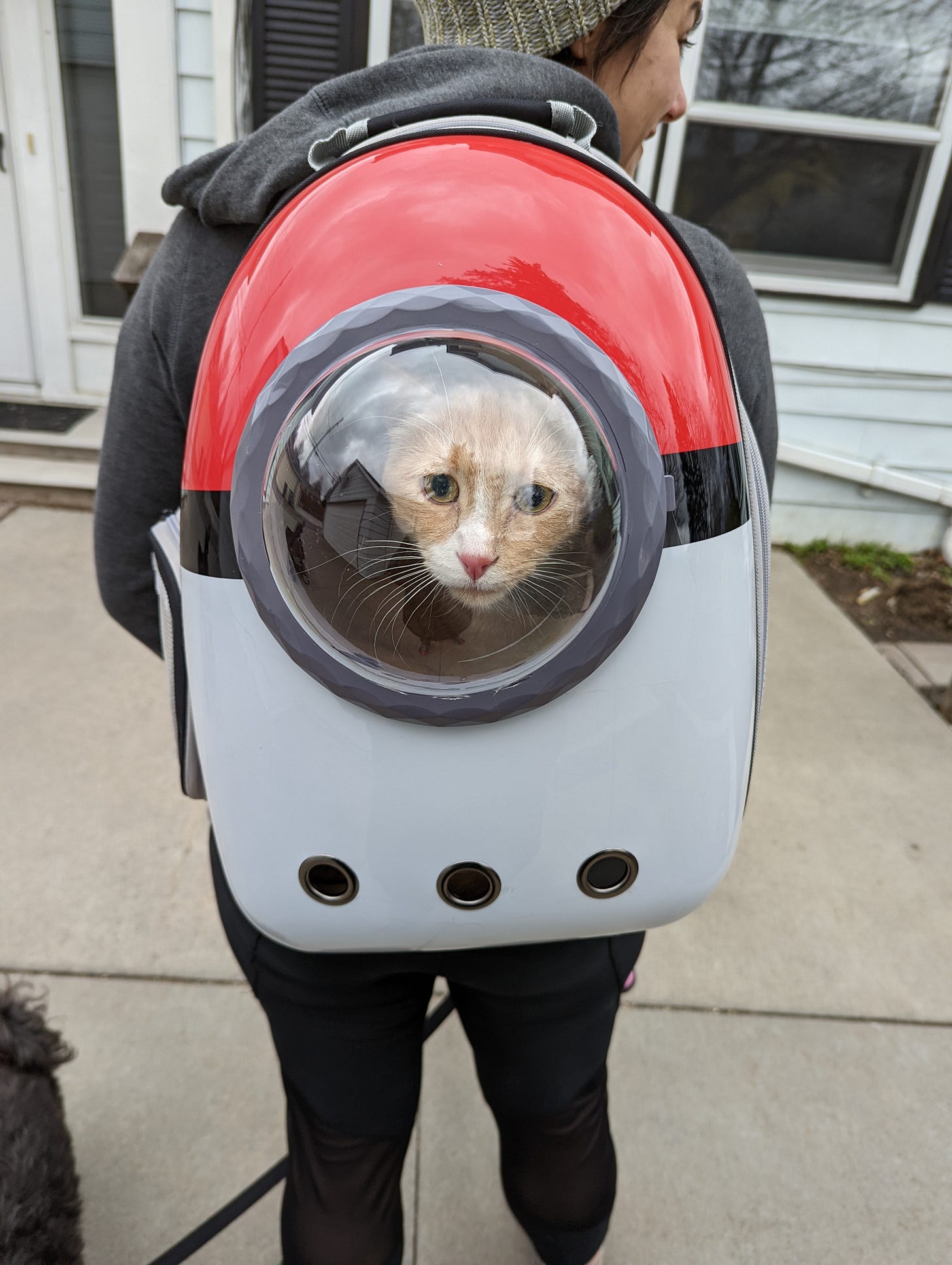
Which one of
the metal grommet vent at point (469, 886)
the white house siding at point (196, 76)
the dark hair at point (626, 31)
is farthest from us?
the white house siding at point (196, 76)

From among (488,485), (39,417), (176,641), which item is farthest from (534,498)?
(39,417)

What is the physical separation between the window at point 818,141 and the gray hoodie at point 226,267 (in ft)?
11.5

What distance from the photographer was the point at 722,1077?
6.26ft

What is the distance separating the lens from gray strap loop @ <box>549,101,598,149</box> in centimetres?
76

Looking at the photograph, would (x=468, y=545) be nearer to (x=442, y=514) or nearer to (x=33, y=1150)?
(x=442, y=514)

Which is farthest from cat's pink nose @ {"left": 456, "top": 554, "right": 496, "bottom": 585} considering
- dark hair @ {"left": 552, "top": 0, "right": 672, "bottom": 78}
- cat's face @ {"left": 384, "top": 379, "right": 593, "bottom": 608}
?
dark hair @ {"left": 552, "top": 0, "right": 672, "bottom": 78}

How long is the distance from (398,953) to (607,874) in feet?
0.93

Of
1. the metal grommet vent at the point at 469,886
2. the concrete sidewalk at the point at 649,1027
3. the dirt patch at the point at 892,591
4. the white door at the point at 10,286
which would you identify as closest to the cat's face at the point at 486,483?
the metal grommet vent at the point at 469,886

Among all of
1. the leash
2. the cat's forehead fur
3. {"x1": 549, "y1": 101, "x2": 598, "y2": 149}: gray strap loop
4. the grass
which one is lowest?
the grass

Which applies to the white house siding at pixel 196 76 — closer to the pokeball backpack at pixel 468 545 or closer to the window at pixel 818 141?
the window at pixel 818 141

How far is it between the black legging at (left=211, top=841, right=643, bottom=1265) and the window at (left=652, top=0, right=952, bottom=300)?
3.85 meters

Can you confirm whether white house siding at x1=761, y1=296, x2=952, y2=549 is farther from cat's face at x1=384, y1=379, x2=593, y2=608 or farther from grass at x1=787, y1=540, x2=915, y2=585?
cat's face at x1=384, y1=379, x2=593, y2=608

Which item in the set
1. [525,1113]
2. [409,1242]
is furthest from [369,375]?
[409,1242]

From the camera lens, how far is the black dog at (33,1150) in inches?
44.2
